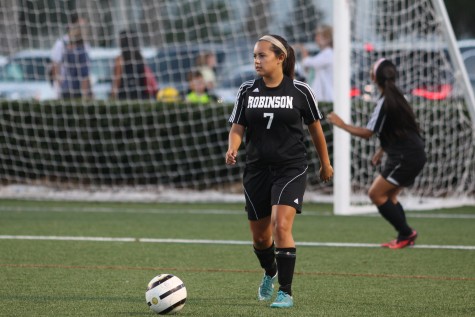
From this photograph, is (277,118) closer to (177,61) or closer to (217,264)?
(217,264)

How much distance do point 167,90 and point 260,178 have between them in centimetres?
996

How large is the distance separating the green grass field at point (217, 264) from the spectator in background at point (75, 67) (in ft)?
9.56

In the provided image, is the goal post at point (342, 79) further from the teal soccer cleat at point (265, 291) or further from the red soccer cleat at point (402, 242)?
the teal soccer cleat at point (265, 291)

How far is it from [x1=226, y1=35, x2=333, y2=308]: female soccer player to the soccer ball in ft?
2.44

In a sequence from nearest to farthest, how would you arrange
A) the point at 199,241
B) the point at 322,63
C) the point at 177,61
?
the point at 199,241 → the point at 322,63 → the point at 177,61

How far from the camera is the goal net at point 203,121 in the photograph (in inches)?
551

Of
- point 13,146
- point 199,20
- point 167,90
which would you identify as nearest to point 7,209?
point 13,146

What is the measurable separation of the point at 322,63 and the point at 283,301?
28.9 ft

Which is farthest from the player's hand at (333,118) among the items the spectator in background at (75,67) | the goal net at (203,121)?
the spectator in background at (75,67)

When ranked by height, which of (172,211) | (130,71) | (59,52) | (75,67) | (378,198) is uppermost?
(59,52)

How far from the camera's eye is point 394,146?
1016 centimetres

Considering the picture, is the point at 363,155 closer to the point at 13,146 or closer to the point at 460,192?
the point at 460,192

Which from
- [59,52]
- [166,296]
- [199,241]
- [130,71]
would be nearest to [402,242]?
[199,241]

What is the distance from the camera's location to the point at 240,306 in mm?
6609
